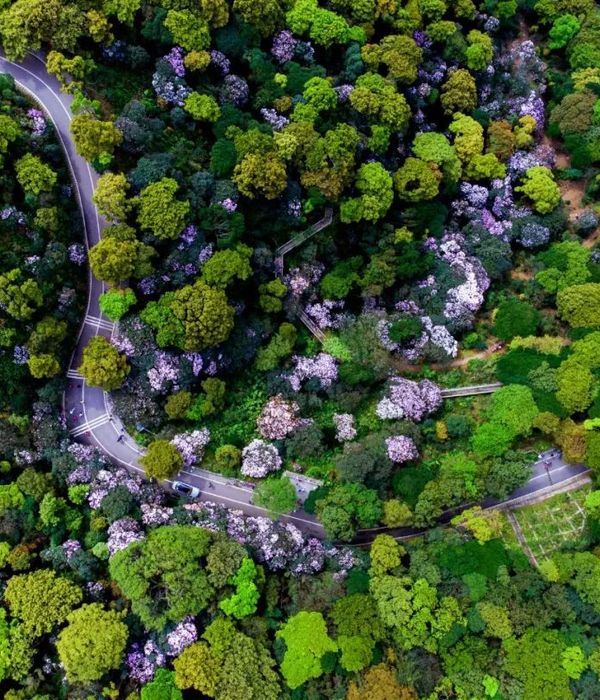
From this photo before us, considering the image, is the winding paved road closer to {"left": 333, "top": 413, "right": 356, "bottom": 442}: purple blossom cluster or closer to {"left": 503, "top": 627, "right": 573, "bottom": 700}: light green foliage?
{"left": 333, "top": 413, "right": 356, "bottom": 442}: purple blossom cluster

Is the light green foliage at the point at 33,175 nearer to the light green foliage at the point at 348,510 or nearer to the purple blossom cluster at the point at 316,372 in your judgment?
the purple blossom cluster at the point at 316,372

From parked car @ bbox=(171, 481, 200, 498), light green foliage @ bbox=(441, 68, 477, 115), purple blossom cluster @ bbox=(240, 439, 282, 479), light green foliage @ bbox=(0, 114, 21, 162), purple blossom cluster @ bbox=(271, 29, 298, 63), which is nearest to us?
light green foliage @ bbox=(0, 114, 21, 162)

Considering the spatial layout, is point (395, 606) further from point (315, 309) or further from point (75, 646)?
point (315, 309)

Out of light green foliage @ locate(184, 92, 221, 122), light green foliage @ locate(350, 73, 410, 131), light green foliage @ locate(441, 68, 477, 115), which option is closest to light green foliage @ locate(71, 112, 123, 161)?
light green foliage @ locate(184, 92, 221, 122)

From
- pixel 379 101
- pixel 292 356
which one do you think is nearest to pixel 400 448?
pixel 292 356

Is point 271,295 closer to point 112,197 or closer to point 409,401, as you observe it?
point 409,401

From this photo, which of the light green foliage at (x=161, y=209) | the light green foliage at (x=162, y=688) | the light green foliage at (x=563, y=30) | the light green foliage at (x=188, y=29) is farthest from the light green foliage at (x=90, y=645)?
the light green foliage at (x=563, y=30)

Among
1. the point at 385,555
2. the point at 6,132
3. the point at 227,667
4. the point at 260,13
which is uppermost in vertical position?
the point at 260,13
